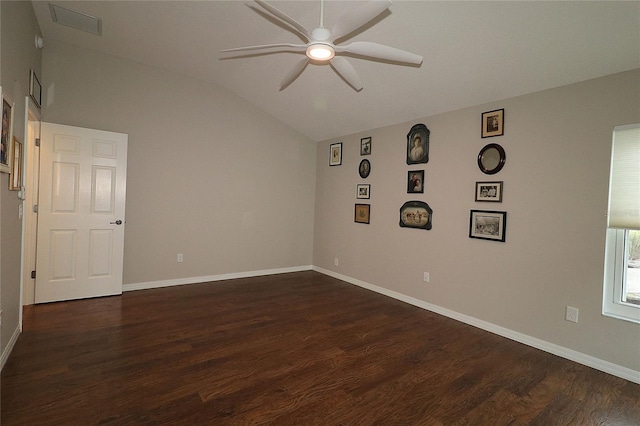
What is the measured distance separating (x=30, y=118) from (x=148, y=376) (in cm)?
306

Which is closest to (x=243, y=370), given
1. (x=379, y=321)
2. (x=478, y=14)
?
(x=379, y=321)

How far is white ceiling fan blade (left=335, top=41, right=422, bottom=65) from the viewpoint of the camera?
2.05 meters

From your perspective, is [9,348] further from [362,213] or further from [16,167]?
[362,213]

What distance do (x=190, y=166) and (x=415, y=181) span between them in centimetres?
331

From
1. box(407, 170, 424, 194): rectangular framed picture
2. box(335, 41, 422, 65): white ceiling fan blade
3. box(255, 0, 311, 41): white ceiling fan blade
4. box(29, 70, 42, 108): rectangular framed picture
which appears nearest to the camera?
box(255, 0, 311, 41): white ceiling fan blade

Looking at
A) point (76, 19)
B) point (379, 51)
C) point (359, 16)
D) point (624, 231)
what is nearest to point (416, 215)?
point (624, 231)

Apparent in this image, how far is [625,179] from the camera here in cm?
250

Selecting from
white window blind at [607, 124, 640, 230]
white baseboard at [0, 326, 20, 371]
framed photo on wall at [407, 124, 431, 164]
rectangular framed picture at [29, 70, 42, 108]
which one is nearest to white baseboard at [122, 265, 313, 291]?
white baseboard at [0, 326, 20, 371]

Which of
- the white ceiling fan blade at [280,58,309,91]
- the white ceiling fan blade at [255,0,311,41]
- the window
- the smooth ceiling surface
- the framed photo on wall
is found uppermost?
the smooth ceiling surface

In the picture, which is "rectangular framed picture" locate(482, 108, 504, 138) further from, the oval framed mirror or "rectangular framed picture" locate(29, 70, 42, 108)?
"rectangular framed picture" locate(29, 70, 42, 108)

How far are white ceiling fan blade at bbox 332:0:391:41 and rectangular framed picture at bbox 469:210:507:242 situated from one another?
2.45 meters

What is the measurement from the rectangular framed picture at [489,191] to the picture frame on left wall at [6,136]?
4.15 m

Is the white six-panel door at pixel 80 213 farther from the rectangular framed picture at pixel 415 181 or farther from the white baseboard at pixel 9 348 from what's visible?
the rectangular framed picture at pixel 415 181

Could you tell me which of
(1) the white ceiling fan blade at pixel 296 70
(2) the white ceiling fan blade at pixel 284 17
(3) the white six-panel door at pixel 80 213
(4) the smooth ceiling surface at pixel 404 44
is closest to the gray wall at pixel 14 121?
(4) the smooth ceiling surface at pixel 404 44
